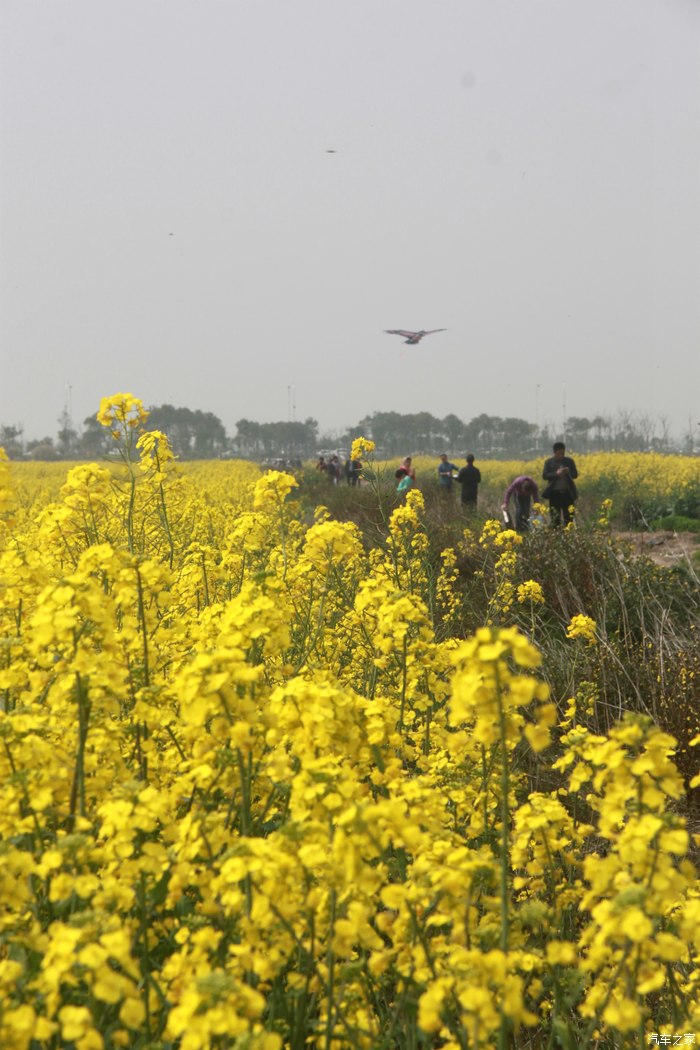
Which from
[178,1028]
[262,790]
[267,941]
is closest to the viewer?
[178,1028]

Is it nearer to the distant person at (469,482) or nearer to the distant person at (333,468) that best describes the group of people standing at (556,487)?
the distant person at (469,482)

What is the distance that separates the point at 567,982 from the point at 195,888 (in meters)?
0.97

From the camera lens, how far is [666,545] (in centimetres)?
1273

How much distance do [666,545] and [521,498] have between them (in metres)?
2.84

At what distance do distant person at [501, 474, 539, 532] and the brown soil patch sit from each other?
1209 millimetres

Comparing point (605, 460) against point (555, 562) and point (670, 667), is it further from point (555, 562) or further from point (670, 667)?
point (670, 667)

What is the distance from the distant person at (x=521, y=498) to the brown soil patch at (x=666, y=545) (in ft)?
3.97

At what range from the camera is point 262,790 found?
236 cm

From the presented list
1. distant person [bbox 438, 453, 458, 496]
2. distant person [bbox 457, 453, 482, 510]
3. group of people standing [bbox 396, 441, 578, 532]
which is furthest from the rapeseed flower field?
distant person [bbox 438, 453, 458, 496]

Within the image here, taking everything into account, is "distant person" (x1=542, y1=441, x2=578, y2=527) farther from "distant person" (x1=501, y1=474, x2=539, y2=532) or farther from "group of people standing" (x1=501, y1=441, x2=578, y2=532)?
"distant person" (x1=501, y1=474, x2=539, y2=532)

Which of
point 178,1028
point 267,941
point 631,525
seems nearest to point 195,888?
point 267,941

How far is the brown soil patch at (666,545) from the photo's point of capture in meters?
11.1

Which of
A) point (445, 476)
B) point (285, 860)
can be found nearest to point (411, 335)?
point (445, 476)

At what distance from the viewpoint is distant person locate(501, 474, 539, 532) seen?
10.9m
